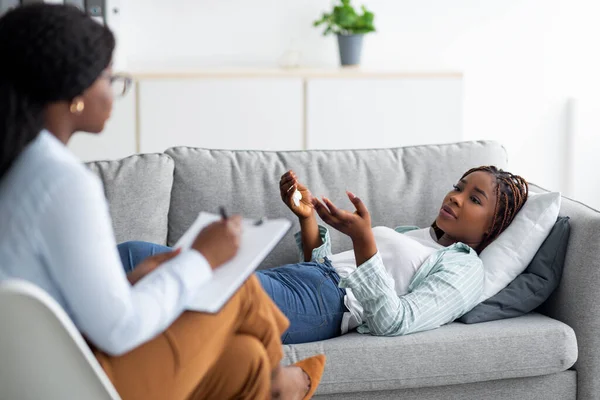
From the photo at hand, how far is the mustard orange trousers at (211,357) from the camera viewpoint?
1523mm

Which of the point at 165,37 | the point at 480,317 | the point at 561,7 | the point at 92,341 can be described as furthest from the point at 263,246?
the point at 561,7

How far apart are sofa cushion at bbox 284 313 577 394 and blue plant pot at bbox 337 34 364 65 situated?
2202mm

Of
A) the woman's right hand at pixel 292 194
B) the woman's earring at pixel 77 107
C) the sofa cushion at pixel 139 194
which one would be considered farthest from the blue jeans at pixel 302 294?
the woman's earring at pixel 77 107

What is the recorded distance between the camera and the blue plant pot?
425 centimetres

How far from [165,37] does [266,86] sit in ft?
2.07

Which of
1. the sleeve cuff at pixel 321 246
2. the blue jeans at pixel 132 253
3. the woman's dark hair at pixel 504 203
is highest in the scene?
the woman's dark hair at pixel 504 203

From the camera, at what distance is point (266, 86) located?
4133mm

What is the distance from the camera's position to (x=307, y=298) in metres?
2.28

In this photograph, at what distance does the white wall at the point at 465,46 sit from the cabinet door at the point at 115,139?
13.7 inches

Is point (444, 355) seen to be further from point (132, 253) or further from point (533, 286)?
point (132, 253)

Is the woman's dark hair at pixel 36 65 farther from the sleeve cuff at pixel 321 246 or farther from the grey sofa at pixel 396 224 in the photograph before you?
the sleeve cuff at pixel 321 246

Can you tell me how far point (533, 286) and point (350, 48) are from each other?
2.14 metres

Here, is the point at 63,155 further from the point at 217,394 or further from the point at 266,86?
the point at 266,86

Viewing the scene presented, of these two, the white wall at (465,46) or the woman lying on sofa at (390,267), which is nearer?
the woman lying on sofa at (390,267)
